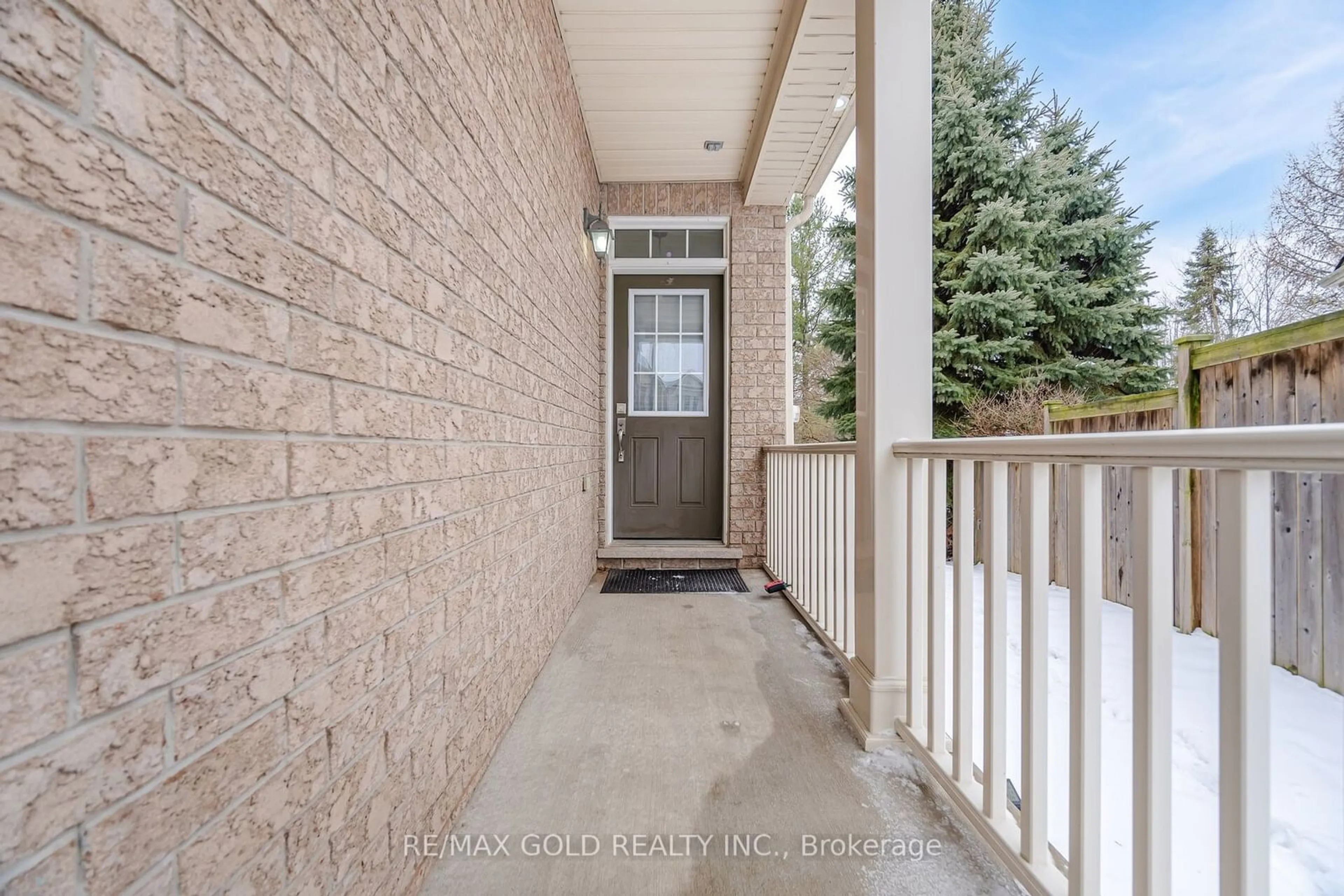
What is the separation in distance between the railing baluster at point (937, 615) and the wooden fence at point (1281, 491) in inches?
9.4

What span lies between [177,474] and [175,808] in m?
0.35

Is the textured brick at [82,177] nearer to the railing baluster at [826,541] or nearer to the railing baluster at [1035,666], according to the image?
the railing baluster at [1035,666]

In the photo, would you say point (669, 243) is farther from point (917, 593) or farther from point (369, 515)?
point (369, 515)

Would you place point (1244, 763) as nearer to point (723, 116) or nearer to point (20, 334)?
point (20, 334)

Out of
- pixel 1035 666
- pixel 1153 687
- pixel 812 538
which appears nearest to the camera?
pixel 1153 687

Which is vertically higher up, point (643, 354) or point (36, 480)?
point (643, 354)

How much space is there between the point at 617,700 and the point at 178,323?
68.0 inches

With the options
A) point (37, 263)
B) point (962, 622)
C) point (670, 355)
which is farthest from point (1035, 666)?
point (670, 355)

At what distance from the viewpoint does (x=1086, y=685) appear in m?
0.95

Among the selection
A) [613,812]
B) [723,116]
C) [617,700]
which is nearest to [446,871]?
[613,812]

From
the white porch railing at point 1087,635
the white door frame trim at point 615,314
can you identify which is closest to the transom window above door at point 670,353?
the white door frame trim at point 615,314

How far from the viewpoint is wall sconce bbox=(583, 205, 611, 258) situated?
3486mm

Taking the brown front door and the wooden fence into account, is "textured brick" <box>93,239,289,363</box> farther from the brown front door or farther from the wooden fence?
the brown front door

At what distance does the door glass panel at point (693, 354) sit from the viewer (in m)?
4.27
